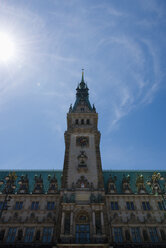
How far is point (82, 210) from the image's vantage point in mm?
34219

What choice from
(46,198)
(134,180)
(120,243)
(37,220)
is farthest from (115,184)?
(37,220)

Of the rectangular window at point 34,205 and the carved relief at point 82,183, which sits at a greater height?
the carved relief at point 82,183

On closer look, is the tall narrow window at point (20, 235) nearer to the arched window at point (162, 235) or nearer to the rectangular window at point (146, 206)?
the rectangular window at point (146, 206)

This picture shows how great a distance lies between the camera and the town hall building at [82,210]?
31.9 metres

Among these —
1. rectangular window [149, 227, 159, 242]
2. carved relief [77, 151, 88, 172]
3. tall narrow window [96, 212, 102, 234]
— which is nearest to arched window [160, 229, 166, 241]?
rectangular window [149, 227, 159, 242]

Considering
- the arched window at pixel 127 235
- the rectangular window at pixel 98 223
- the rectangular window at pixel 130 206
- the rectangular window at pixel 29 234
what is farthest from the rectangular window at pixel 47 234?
the rectangular window at pixel 130 206

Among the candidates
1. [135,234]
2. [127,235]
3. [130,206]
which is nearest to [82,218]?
[127,235]

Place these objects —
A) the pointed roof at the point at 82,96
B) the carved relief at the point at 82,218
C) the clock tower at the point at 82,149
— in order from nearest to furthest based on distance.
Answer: the carved relief at the point at 82,218, the clock tower at the point at 82,149, the pointed roof at the point at 82,96

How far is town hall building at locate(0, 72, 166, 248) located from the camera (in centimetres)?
3192

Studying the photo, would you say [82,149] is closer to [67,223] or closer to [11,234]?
[67,223]

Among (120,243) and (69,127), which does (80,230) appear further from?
(69,127)

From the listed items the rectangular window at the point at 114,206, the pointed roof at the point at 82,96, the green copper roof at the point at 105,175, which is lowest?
the rectangular window at the point at 114,206

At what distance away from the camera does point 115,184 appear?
43.3 m

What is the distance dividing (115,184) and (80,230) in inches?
561
